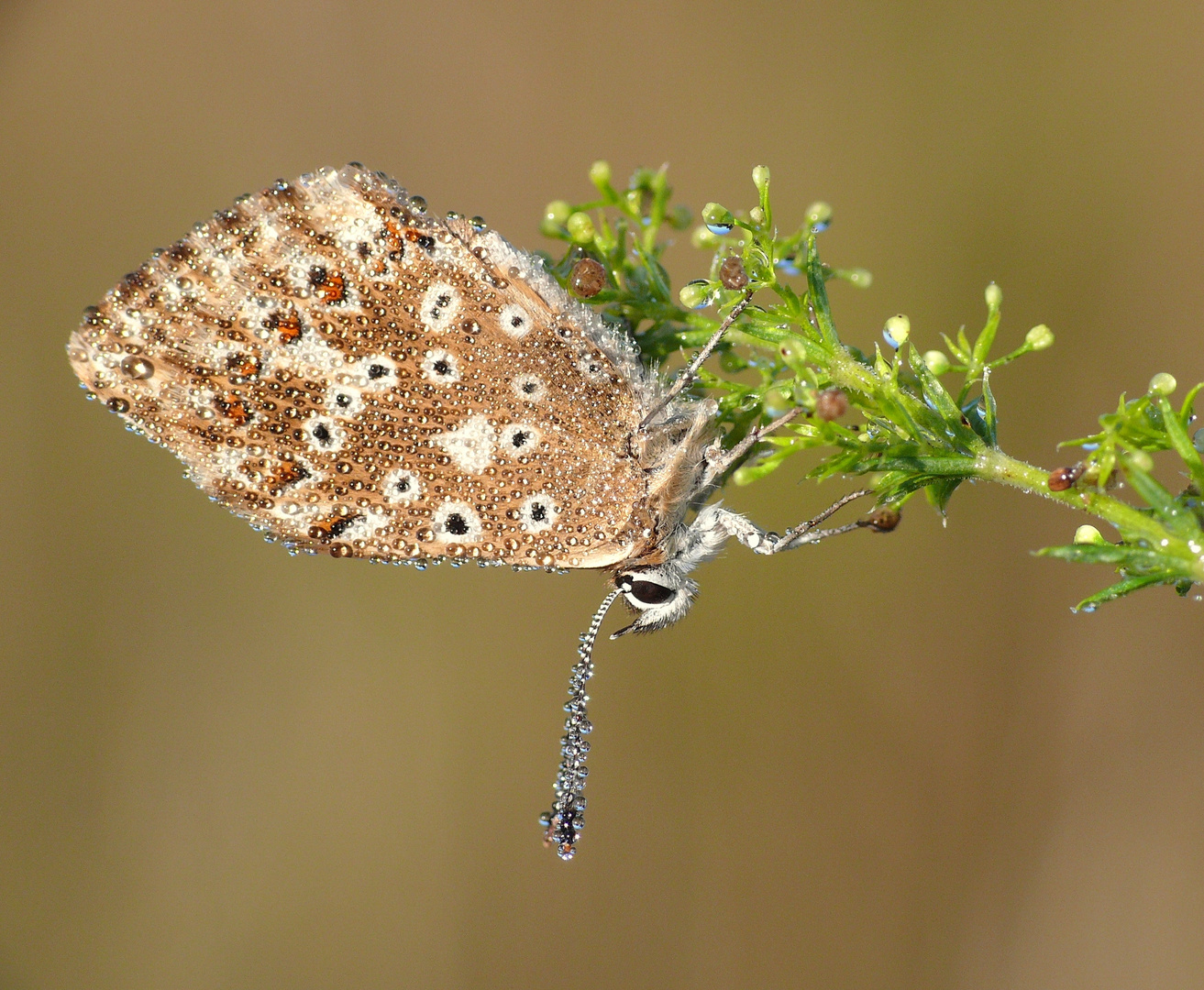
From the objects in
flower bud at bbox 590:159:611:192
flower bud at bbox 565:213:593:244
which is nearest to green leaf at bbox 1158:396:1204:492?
flower bud at bbox 565:213:593:244

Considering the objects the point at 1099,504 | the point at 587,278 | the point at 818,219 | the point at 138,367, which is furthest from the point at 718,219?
the point at 138,367

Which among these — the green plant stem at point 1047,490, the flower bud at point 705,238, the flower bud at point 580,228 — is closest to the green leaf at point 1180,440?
the green plant stem at point 1047,490

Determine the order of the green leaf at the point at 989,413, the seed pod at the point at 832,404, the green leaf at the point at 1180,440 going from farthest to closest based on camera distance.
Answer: the green leaf at the point at 989,413 < the seed pod at the point at 832,404 < the green leaf at the point at 1180,440

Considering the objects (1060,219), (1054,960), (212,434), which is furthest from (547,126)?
(1054,960)

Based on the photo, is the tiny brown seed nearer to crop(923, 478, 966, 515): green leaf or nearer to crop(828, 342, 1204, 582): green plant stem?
crop(828, 342, 1204, 582): green plant stem

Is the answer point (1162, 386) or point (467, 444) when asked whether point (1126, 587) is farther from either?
point (467, 444)

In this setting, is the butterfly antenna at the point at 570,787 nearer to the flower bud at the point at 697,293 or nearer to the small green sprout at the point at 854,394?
the small green sprout at the point at 854,394
